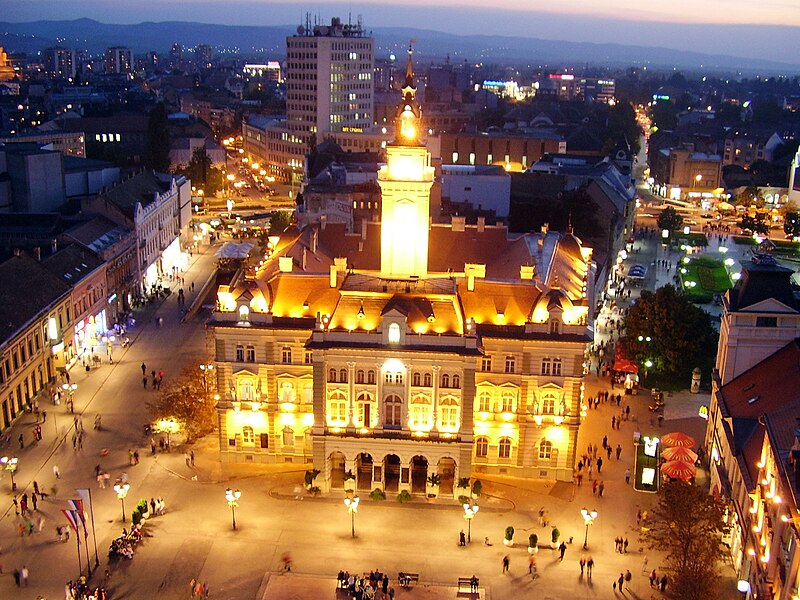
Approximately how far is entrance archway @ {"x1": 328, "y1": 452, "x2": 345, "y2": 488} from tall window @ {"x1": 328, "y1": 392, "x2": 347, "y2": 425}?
2.33 metres

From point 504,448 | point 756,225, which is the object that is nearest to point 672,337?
point 504,448

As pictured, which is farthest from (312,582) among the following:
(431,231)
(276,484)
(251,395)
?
(431,231)

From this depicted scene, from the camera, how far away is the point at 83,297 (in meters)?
85.2

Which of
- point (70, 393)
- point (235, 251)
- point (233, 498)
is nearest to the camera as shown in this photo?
point (233, 498)

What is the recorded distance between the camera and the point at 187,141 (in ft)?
592

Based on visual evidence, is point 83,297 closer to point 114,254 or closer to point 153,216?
point 114,254

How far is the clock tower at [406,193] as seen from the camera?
65062mm

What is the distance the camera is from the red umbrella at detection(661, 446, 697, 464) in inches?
2349

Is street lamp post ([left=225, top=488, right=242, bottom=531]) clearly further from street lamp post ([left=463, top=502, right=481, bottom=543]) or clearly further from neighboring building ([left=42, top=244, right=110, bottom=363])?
neighboring building ([left=42, top=244, right=110, bottom=363])

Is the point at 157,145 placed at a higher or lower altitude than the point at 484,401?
higher

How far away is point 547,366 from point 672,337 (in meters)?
21.9

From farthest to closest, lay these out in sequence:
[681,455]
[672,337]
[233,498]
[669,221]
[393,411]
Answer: [669,221] < [672,337] < [393,411] < [681,455] < [233,498]

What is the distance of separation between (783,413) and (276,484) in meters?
32.5

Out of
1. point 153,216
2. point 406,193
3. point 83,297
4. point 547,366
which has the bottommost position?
point 83,297
